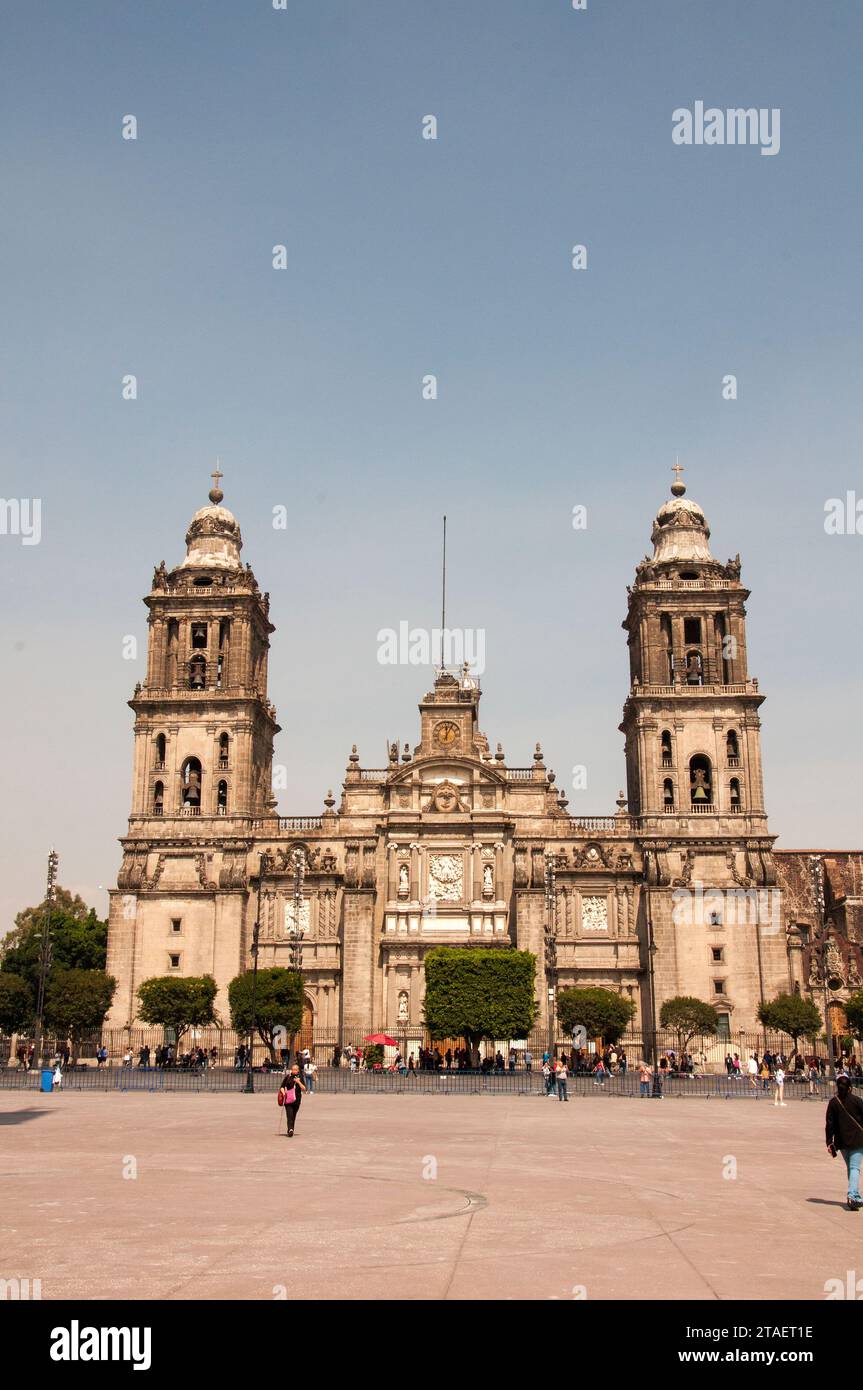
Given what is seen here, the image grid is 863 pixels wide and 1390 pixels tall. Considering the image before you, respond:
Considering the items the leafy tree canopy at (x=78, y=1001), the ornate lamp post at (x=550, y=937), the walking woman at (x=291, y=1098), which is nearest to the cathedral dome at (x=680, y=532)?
the ornate lamp post at (x=550, y=937)

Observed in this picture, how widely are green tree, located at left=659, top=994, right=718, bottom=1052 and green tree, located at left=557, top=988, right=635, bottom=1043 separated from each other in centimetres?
182

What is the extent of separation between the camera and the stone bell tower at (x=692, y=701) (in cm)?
6850

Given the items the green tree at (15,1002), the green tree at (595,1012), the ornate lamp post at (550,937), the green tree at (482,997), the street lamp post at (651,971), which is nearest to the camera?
the ornate lamp post at (550,937)

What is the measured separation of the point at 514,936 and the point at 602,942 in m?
4.80

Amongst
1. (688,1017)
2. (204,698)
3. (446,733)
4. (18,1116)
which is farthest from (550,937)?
(18,1116)

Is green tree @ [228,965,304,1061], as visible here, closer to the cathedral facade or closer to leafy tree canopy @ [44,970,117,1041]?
the cathedral facade

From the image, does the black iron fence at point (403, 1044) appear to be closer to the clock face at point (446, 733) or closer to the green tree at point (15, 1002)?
the green tree at point (15, 1002)

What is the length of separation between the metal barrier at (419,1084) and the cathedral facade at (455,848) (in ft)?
36.8

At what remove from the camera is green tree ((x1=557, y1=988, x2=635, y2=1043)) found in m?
59.2

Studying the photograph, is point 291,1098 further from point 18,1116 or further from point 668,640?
point 668,640

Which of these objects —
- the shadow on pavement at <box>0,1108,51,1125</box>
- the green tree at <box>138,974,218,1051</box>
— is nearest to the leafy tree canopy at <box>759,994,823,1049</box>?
the green tree at <box>138,974,218,1051</box>

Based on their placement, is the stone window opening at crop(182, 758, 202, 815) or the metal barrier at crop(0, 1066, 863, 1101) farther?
the stone window opening at crop(182, 758, 202, 815)

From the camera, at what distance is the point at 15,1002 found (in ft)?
250
